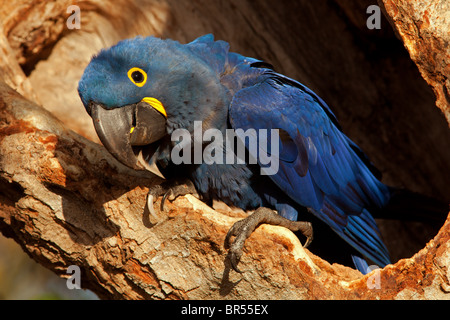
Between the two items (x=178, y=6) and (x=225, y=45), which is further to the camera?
(x=178, y=6)

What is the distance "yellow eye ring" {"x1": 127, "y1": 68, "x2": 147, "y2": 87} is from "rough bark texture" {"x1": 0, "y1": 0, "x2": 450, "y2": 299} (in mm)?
501

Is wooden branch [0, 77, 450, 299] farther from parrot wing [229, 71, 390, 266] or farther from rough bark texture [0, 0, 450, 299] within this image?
parrot wing [229, 71, 390, 266]

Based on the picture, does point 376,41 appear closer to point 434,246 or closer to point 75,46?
point 434,246

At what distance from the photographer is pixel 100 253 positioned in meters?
2.55

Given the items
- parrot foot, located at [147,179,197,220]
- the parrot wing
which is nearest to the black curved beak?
parrot foot, located at [147,179,197,220]

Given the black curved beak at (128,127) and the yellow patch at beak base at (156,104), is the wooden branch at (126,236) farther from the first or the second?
the yellow patch at beak base at (156,104)

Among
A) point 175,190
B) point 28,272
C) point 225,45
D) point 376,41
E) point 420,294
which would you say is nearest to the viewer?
point 420,294

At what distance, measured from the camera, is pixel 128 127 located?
7.60 feet

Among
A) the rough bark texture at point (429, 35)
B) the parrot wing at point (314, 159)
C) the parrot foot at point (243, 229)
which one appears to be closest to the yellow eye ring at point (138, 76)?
the parrot wing at point (314, 159)

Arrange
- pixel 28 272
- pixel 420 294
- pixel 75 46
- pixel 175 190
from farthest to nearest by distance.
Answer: pixel 28 272, pixel 75 46, pixel 175 190, pixel 420 294

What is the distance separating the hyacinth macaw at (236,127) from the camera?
2314mm

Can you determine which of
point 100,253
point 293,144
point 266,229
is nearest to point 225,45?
point 293,144

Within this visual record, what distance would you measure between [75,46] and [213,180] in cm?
177

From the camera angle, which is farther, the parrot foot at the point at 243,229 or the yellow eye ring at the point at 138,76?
the yellow eye ring at the point at 138,76
